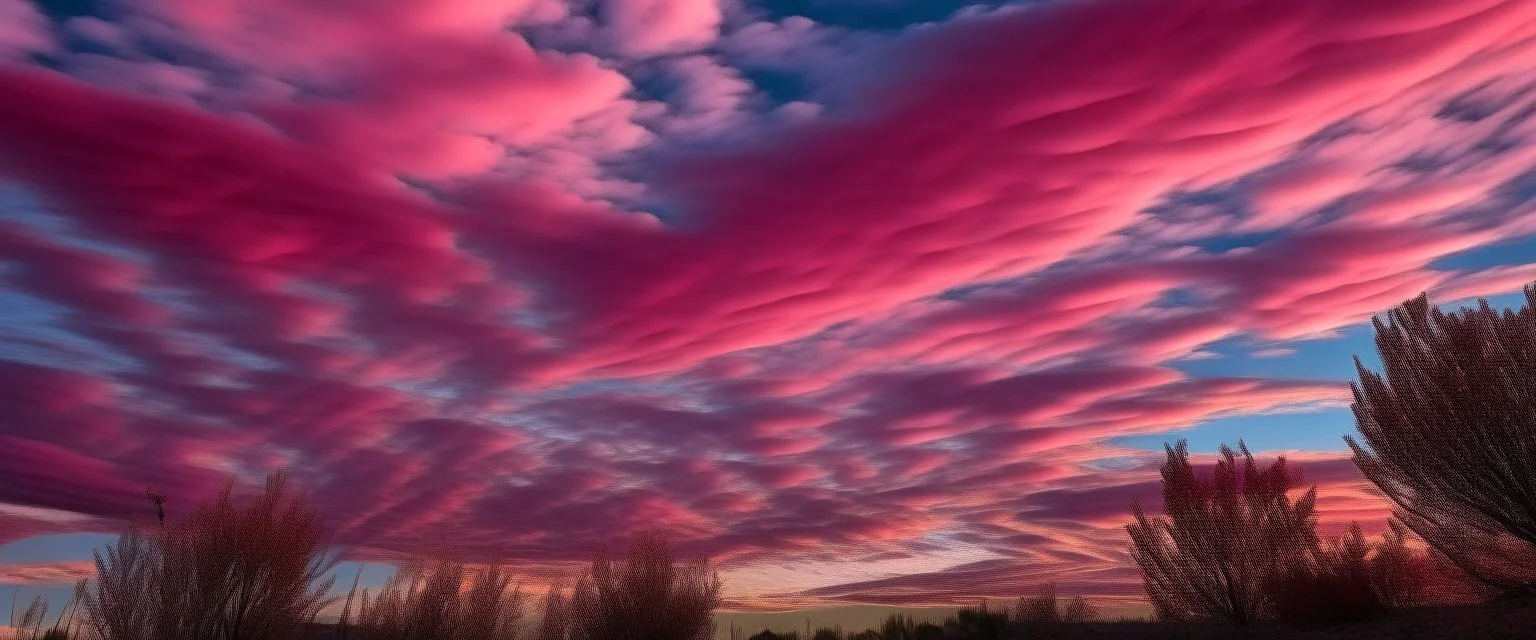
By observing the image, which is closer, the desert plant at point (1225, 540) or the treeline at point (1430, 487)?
the treeline at point (1430, 487)

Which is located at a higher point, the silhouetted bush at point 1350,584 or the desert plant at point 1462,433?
the desert plant at point 1462,433

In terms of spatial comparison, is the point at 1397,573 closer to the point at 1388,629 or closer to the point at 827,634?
the point at 1388,629

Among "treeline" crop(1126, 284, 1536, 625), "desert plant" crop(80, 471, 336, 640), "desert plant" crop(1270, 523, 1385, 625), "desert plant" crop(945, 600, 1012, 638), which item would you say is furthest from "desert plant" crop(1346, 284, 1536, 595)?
"desert plant" crop(80, 471, 336, 640)

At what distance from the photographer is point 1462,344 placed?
588 inches

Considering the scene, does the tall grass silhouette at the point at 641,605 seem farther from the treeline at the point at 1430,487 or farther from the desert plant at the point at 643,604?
the treeline at the point at 1430,487

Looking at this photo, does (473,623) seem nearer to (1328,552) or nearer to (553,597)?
(553,597)

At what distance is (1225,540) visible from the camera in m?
21.7

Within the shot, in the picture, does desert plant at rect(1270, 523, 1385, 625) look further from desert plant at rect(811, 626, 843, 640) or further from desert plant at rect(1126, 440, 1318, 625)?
desert plant at rect(811, 626, 843, 640)

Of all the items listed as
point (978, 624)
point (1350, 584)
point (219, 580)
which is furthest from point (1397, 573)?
point (219, 580)

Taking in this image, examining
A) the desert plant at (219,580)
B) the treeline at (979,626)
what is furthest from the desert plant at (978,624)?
the desert plant at (219,580)

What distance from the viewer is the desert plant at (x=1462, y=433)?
47.1 feet

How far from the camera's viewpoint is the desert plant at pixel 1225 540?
69.8ft

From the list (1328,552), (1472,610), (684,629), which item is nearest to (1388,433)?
(1472,610)

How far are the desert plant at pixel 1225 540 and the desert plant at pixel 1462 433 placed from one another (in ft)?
16.3
